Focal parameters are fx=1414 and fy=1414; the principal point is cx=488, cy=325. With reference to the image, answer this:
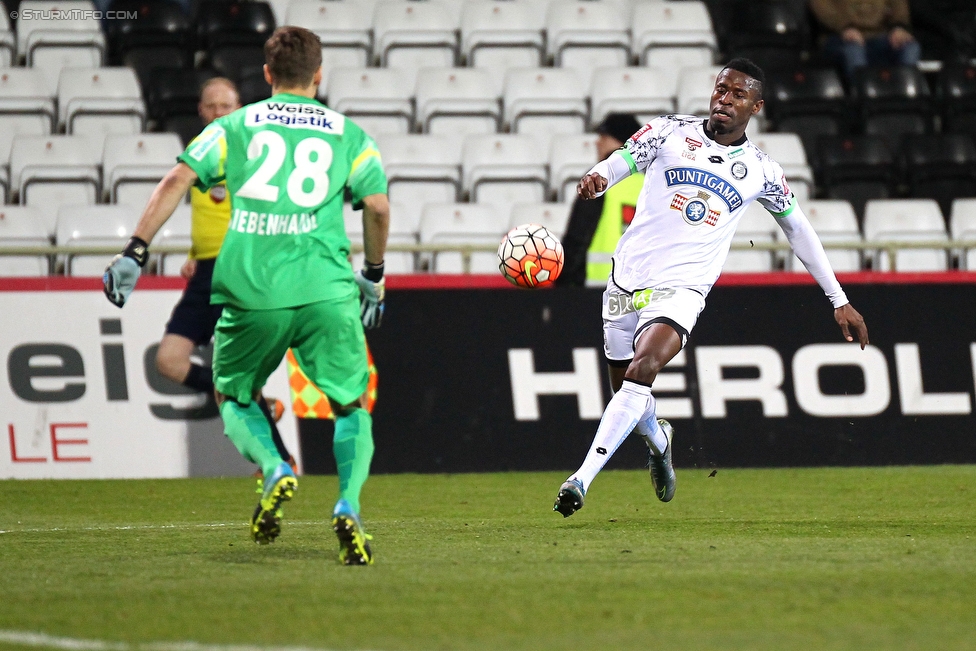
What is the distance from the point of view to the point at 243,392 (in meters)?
5.80

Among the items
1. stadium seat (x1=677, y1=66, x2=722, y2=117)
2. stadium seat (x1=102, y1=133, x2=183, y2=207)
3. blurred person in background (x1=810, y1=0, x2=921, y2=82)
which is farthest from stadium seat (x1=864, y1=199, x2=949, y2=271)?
stadium seat (x1=102, y1=133, x2=183, y2=207)

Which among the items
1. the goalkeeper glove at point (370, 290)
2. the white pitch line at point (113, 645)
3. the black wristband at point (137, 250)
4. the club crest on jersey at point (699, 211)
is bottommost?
the white pitch line at point (113, 645)

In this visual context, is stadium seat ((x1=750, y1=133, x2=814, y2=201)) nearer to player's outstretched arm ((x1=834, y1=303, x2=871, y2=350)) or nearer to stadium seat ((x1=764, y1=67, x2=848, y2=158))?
stadium seat ((x1=764, y1=67, x2=848, y2=158))

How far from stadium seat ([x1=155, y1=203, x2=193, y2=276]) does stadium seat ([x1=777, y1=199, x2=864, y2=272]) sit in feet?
17.2

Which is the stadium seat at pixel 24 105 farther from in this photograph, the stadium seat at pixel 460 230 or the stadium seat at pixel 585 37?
the stadium seat at pixel 585 37

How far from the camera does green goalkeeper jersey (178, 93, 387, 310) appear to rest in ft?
18.2

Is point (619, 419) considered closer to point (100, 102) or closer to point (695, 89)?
point (695, 89)

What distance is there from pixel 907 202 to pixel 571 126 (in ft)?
11.0

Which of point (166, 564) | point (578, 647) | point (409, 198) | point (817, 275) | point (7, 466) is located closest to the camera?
point (578, 647)

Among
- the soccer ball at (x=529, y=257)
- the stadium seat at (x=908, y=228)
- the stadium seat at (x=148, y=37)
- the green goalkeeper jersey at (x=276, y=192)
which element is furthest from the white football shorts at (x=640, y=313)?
the stadium seat at (x=148, y=37)

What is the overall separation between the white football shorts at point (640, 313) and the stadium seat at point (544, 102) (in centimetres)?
670

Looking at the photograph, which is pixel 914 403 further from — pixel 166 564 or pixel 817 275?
pixel 166 564

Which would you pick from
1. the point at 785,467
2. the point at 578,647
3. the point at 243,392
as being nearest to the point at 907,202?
the point at 785,467

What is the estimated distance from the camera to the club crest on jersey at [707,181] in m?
7.38
